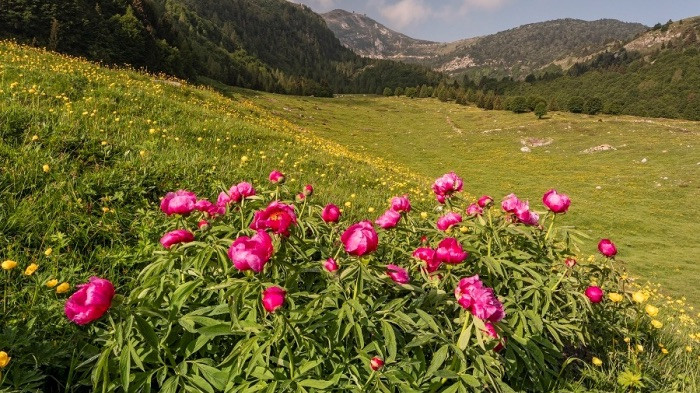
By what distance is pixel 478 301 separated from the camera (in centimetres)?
209

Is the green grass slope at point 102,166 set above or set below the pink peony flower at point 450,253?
below

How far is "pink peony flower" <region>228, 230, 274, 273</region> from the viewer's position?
1.89 m

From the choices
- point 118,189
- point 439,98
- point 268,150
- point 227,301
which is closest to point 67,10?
point 268,150

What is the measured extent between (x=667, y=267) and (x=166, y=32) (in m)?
80.6

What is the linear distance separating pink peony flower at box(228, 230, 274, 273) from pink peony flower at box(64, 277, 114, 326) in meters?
0.58

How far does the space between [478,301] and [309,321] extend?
98cm

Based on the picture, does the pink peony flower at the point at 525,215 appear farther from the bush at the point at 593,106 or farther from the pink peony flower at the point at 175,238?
the bush at the point at 593,106

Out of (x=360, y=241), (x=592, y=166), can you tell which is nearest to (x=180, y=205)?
(x=360, y=241)

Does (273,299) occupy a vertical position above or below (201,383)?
above

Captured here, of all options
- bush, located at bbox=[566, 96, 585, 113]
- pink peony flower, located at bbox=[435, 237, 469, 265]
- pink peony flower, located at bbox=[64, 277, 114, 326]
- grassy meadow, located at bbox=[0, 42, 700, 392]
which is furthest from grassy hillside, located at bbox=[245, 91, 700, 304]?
bush, located at bbox=[566, 96, 585, 113]

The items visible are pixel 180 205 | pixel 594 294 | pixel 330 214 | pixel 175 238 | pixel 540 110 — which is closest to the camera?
pixel 175 238

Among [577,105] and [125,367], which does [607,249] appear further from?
[577,105]

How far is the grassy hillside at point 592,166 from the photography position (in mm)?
18000

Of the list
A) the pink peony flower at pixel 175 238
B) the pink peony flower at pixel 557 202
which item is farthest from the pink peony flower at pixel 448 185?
the pink peony flower at pixel 175 238
